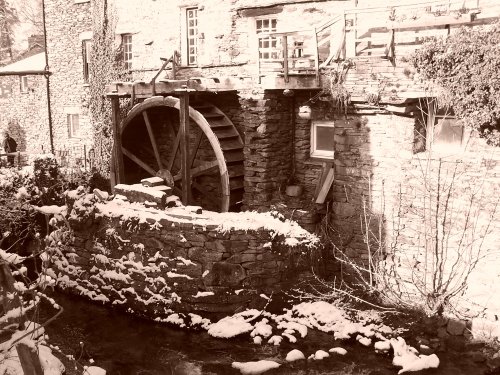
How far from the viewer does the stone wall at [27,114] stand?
1819 cm

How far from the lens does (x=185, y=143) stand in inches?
432

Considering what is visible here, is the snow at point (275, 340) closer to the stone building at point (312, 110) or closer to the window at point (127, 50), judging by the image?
the stone building at point (312, 110)

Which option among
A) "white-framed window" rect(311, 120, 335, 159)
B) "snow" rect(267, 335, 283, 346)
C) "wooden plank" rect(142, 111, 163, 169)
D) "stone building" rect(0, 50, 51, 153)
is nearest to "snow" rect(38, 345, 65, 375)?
"snow" rect(267, 335, 283, 346)

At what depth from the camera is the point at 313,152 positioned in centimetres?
1034

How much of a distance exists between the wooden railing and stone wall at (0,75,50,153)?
9.94m

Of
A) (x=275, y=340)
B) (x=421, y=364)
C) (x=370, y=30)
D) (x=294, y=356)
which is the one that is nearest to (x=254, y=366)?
(x=294, y=356)

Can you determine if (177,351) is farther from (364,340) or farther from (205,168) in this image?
(205,168)

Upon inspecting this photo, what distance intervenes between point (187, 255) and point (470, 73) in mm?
5022

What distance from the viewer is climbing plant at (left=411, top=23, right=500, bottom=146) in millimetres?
6898

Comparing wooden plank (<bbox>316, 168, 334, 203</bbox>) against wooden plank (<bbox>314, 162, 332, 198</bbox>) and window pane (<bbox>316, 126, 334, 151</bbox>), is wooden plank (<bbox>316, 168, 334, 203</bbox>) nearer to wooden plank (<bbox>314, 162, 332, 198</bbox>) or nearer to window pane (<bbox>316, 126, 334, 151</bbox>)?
wooden plank (<bbox>314, 162, 332, 198</bbox>)

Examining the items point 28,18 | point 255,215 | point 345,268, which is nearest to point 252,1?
point 255,215

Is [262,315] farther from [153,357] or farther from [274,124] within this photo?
[274,124]

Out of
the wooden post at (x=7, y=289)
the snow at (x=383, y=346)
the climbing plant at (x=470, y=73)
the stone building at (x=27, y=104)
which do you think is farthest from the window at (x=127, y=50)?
the wooden post at (x=7, y=289)

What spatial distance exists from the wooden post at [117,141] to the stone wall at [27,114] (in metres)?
6.48
